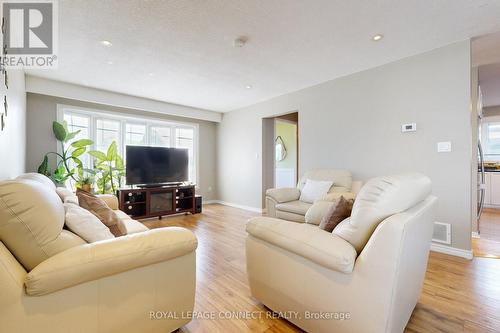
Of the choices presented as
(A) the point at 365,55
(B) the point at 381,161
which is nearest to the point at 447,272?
(B) the point at 381,161

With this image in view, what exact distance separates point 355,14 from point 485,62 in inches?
101

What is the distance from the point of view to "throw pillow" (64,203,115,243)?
1.18 meters

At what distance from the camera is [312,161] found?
3.94 meters

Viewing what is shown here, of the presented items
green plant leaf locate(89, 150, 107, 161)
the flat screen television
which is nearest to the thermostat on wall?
the flat screen television

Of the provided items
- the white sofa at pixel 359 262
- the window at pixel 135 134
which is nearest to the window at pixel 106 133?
the window at pixel 135 134

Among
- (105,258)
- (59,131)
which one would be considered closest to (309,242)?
(105,258)

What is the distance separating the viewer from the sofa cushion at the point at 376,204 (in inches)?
42.4

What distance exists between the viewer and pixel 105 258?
1020 millimetres

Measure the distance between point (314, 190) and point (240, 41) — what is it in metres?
2.15

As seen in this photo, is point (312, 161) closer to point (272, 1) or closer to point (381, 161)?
point (381, 161)

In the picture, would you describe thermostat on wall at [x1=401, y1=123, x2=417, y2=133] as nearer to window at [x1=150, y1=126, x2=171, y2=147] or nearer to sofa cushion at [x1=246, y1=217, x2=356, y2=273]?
sofa cushion at [x1=246, y1=217, x2=356, y2=273]

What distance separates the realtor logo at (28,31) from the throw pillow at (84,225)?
1.45m

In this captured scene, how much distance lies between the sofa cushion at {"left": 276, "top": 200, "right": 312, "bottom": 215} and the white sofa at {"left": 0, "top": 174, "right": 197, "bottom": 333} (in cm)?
192

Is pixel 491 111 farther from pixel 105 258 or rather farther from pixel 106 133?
pixel 106 133
